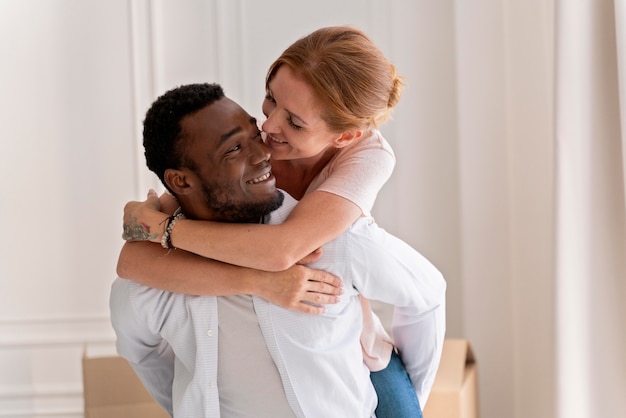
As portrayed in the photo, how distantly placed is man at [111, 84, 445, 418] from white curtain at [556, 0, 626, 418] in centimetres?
91

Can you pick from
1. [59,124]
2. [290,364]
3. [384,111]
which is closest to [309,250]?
[290,364]

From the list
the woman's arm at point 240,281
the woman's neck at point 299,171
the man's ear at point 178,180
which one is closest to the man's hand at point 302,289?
the woman's arm at point 240,281

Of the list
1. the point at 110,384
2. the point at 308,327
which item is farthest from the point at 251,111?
the point at 308,327

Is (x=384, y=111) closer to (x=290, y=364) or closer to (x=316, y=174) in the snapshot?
(x=316, y=174)

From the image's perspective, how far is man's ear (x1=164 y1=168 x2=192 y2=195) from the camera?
1452 millimetres

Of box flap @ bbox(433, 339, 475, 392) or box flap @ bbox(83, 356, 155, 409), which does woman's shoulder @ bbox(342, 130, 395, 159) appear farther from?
box flap @ bbox(83, 356, 155, 409)

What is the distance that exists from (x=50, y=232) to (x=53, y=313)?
32cm

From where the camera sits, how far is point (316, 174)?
1.77 meters

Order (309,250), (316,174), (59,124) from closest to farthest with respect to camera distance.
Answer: (309,250) < (316,174) < (59,124)

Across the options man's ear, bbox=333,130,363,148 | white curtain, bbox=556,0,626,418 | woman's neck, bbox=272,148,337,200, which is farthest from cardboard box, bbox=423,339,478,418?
man's ear, bbox=333,130,363,148

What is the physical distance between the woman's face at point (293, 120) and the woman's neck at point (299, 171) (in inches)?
5.1

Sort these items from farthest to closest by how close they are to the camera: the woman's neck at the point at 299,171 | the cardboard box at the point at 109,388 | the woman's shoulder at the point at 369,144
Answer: the cardboard box at the point at 109,388
the woman's neck at the point at 299,171
the woman's shoulder at the point at 369,144

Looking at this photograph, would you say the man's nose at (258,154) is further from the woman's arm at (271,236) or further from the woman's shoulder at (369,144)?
the woman's shoulder at (369,144)

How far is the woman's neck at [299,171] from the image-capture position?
5.79 ft
